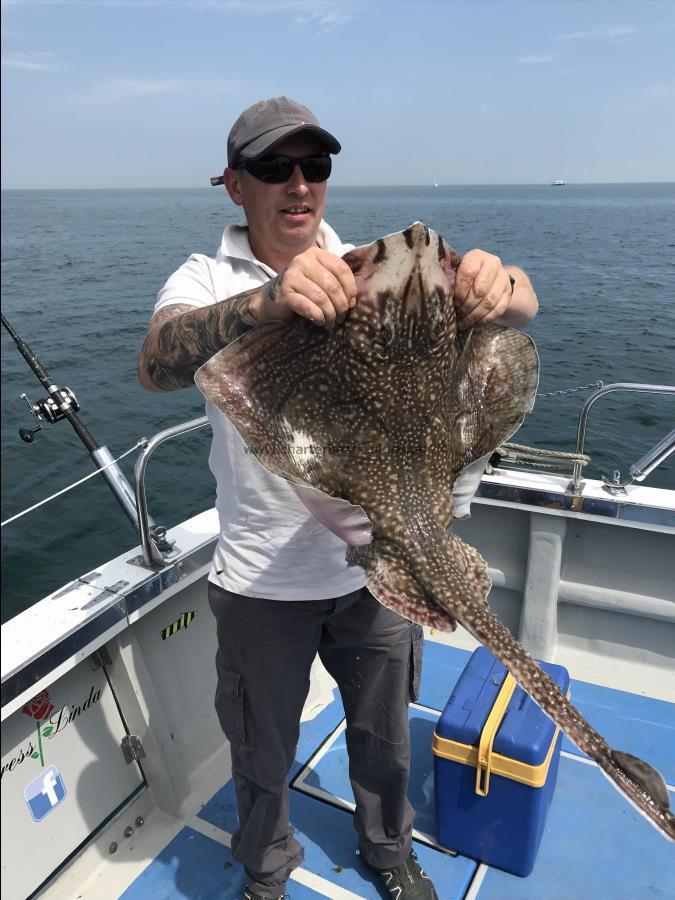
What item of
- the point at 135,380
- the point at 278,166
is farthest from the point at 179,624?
the point at 135,380

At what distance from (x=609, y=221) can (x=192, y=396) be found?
1947 inches

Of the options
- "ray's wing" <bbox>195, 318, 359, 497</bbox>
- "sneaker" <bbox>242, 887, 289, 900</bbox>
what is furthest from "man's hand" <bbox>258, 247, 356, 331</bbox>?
"sneaker" <bbox>242, 887, 289, 900</bbox>

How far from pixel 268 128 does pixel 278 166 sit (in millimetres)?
130

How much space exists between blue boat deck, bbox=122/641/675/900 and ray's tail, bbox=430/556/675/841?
1.98 metres

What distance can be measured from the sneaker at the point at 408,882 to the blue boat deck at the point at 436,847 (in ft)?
0.32

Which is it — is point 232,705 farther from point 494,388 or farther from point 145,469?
point 494,388

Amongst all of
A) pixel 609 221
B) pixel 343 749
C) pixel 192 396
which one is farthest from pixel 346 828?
pixel 609 221

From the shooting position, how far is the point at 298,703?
2.75m

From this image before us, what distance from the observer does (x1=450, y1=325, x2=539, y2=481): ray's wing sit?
2035mm

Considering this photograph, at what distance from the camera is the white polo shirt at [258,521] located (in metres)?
2.47

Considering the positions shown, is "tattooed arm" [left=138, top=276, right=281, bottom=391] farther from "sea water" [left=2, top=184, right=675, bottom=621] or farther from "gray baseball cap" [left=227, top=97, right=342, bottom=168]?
"sea water" [left=2, top=184, right=675, bottom=621]

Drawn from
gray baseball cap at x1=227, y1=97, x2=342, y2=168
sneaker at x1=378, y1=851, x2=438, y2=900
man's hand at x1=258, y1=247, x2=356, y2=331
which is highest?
gray baseball cap at x1=227, y1=97, x2=342, y2=168

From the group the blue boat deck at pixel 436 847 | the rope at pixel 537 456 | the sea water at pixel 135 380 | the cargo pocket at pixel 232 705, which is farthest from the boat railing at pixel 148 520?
the sea water at pixel 135 380

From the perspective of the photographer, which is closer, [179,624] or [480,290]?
[480,290]
